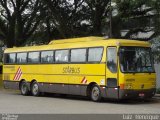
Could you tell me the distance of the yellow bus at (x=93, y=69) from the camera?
21.8 m

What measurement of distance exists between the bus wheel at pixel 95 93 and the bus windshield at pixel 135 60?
1.87 metres

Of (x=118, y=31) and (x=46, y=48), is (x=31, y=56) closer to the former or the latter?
(x=46, y=48)

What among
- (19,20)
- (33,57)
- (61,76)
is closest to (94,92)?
(61,76)

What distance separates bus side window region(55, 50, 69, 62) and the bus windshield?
431cm

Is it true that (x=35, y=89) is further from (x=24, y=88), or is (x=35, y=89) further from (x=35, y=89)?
(x=24, y=88)

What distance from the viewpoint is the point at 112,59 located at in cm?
2227

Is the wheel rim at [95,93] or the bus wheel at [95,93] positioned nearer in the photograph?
Answer: the bus wheel at [95,93]

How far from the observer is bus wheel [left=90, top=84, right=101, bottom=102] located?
22.7m

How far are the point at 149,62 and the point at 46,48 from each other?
7.09 metres

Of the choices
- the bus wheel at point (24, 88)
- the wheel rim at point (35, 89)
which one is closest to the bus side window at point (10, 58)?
the bus wheel at point (24, 88)

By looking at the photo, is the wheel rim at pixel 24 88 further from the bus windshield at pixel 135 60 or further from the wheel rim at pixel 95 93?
the bus windshield at pixel 135 60

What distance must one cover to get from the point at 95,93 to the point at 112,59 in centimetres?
197

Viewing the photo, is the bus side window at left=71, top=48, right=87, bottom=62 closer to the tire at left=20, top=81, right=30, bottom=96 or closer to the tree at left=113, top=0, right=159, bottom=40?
the tree at left=113, top=0, right=159, bottom=40

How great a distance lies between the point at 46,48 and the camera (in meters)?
27.5
